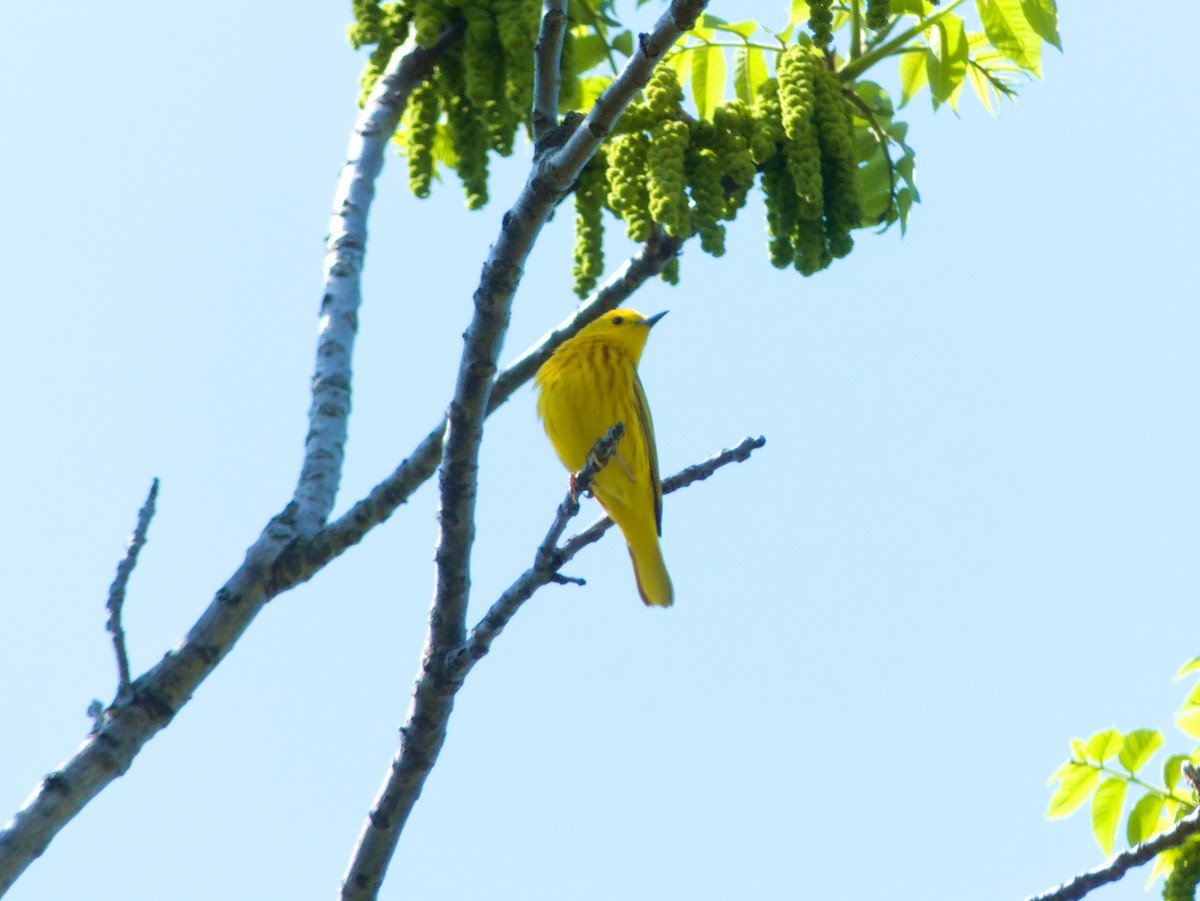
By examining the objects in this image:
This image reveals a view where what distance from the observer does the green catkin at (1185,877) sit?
3.75m

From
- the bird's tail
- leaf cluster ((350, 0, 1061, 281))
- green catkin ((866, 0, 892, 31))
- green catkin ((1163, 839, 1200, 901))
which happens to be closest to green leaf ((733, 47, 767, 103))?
leaf cluster ((350, 0, 1061, 281))

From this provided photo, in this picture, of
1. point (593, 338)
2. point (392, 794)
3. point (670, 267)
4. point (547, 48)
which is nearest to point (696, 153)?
point (670, 267)

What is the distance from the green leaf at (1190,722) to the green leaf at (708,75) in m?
2.40

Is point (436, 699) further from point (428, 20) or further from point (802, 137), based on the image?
point (428, 20)

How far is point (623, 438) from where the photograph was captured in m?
6.23

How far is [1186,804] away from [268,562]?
2558 mm

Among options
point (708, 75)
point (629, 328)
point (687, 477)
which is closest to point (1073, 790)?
point (687, 477)

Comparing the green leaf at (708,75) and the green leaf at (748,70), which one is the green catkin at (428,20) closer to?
the green leaf at (708,75)

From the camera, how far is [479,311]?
11.4 feet

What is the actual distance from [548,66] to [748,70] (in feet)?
5.61

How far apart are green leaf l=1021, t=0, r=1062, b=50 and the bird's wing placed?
2.46 meters

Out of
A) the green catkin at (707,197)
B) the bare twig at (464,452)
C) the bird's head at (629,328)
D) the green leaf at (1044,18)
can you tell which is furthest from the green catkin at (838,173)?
the bird's head at (629,328)

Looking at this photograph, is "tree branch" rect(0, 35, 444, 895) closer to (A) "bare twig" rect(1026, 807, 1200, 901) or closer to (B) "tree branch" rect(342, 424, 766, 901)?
(B) "tree branch" rect(342, 424, 766, 901)

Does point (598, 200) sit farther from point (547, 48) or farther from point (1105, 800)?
point (1105, 800)
